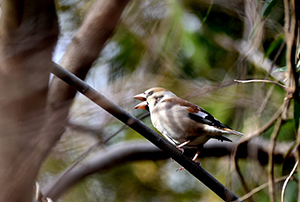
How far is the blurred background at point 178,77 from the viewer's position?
2174 mm

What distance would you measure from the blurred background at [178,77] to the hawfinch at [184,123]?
229mm

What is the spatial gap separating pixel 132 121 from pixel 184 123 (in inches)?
29.9

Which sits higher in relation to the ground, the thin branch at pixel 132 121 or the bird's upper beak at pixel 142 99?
the thin branch at pixel 132 121

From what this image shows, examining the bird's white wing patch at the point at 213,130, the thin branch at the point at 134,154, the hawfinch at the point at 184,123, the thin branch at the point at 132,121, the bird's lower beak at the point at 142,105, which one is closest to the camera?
the thin branch at the point at 132,121

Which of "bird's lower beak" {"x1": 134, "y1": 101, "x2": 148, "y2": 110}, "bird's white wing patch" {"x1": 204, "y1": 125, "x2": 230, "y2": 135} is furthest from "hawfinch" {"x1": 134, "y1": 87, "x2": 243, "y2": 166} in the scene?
"bird's lower beak" {"x1": 134, "y1": 101, "x2": 148, "y2": 110}

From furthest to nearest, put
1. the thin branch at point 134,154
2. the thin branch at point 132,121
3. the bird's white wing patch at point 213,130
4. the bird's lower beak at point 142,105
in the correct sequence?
the thin branch at point 134,154, the bird's lower beak at point 142,105, the bird's white wing patch at point 213,130, the thin branch at point 132,121

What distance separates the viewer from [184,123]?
2133 mm

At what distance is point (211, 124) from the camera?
2.03 meters

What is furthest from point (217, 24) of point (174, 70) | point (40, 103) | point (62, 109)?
point (40, 103)

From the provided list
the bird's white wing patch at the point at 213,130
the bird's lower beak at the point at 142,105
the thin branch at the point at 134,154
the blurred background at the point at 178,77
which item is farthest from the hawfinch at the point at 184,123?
the thin branch at the point at 134,154

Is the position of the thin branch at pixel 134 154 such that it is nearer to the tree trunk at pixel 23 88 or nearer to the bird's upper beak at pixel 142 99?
the bird's upper beak at pixel 142 99

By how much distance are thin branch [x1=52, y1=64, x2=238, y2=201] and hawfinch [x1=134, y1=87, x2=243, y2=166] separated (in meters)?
0.40

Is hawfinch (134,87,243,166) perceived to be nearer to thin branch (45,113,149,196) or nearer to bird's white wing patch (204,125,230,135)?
bird's white wing patch (204,125,230,135)

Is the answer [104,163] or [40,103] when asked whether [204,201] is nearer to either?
[104,163]
